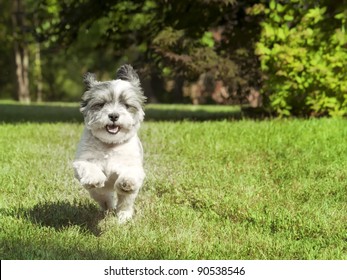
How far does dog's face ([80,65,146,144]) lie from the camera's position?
20.5ft

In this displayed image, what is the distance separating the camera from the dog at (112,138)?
6.21 meters

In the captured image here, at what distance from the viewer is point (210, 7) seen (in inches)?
702

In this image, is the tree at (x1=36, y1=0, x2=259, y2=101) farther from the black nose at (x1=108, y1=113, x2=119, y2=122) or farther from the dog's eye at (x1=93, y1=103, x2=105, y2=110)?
the black nose at (x1=108, y1=113, x2=119, y2=122)

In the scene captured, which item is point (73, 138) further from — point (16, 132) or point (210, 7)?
point (210, 7)

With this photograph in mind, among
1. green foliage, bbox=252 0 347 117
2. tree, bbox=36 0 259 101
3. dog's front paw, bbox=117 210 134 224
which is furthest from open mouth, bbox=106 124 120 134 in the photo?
green foliage, bbox=252 0 347 117

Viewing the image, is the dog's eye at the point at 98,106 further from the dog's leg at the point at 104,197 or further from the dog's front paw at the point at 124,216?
the dog's front paw at the point at 124,216

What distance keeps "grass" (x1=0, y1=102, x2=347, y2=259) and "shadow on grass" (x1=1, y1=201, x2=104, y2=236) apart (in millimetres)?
10

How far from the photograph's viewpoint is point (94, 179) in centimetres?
609

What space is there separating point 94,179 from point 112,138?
466 millimetres

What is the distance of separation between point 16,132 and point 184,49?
465 cm

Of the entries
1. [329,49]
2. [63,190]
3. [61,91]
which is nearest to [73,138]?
[63,190]

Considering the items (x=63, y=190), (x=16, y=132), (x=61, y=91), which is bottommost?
(x=61, y=91)

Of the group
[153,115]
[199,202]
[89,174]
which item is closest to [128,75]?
[89,174]

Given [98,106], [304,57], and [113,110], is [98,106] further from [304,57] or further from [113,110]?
[304,57]
